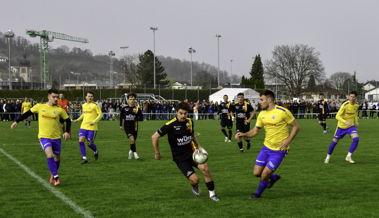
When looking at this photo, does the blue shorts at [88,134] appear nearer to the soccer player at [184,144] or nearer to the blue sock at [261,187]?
the soccer player at [184,144]

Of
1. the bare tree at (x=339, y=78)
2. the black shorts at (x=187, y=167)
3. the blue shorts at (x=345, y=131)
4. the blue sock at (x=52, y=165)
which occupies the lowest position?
the blue sock at (x=52, y=165)

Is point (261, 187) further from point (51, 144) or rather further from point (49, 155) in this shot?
point (51, 144)

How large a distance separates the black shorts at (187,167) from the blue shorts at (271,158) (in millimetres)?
1204

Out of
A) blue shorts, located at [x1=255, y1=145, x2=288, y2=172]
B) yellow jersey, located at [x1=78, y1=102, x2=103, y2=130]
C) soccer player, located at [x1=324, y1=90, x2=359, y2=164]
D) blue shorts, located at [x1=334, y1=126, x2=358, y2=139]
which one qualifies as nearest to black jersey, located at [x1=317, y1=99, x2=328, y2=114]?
soccer player, located at [x1=324, y1=90, x2=359, y2=164]

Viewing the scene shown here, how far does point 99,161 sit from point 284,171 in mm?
5531

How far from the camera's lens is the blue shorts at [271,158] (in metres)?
7.22

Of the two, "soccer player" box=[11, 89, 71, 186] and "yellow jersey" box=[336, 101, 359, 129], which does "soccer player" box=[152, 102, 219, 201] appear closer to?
"soccer player" box=[11, 89, 71, 186]

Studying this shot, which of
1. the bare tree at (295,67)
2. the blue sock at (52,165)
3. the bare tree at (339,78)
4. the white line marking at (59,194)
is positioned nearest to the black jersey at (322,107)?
the white line marking at (59,194)

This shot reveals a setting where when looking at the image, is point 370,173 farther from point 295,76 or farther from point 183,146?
point 295,76

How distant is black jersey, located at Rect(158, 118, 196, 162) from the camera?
7312 millimetres

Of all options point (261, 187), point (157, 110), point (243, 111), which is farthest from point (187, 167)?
point (157, 110)

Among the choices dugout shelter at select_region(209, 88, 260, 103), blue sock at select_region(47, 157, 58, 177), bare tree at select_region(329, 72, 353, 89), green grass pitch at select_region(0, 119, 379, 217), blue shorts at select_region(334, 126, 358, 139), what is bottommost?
green grass pitch at select_region(0, 119, 379, 217)

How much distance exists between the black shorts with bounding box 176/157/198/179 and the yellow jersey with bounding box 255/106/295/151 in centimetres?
140

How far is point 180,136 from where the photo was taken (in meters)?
7.36
